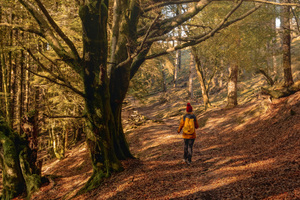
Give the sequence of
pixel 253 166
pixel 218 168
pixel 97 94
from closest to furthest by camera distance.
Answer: pixel 253 166
pixel 218 168
pixel 97 94

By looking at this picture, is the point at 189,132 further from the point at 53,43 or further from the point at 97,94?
the point at 53,43

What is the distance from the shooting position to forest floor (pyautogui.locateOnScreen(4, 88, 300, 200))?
4.99m

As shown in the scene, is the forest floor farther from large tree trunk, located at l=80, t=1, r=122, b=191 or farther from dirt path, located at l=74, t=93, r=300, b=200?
large tree trunk, located at l=80, t=1, r=122, b=191

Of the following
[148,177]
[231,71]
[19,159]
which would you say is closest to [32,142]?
[19,159]

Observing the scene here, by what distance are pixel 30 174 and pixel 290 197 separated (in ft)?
28.7

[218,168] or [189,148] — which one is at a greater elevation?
[189,148]

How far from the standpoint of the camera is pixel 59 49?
6945mm

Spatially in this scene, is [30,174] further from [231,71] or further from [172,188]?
[231,71]

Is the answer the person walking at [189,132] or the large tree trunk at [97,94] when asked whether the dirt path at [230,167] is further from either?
the large tree trunk at [97,94]

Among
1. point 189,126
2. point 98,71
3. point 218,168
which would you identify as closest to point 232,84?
point 189,126

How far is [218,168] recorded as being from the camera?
265 inches

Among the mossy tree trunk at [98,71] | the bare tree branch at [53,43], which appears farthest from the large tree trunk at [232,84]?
the bare tree branch at [53,43]

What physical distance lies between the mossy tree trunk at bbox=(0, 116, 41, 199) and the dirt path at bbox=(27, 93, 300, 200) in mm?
702

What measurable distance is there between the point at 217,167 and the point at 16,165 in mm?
7783
